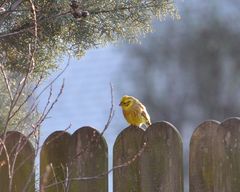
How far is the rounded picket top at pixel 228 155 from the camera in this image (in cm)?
263

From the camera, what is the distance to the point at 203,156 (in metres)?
2.68

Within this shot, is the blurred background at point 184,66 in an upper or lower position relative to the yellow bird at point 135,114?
upper

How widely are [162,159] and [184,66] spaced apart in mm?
6681

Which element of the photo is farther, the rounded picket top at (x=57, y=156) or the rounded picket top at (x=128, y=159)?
the rounded picket top at (x=57, y=156)

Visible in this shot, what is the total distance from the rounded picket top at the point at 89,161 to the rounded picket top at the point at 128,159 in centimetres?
6

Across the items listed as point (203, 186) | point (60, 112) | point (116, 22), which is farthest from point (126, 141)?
point (60, 112)

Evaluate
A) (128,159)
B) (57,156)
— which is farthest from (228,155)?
(57,156)

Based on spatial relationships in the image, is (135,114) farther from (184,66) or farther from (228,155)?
(184,66)

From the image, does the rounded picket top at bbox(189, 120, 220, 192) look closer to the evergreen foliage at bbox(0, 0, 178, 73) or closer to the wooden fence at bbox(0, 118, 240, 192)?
the wooden fence at bbox(0, 118, 240, 192)

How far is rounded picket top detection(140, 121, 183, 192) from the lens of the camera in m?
2.74

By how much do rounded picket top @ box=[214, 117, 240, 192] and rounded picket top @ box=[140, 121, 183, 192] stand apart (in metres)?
0.17

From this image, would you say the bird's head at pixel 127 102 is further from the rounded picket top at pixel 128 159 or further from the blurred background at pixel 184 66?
the blurred background at pixel 184 66

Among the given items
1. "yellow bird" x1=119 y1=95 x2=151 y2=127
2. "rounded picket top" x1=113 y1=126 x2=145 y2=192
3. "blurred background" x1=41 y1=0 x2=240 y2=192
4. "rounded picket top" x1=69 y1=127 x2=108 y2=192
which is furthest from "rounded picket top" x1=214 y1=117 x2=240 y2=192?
"blurred background" x1=41 y1=0 x2=240 y2=192

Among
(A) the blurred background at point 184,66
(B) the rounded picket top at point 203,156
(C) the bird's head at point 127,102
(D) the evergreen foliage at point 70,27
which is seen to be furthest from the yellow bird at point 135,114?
(A) the blurred background at point 184,66
